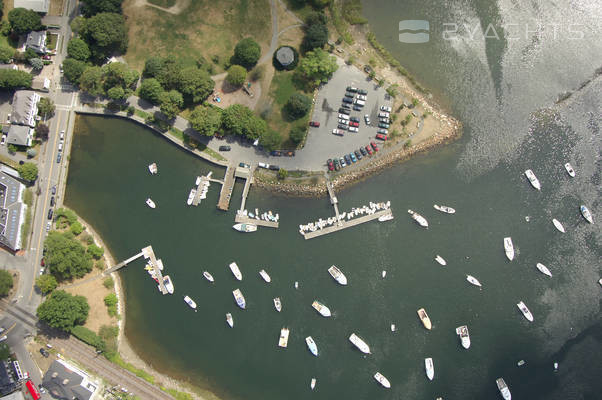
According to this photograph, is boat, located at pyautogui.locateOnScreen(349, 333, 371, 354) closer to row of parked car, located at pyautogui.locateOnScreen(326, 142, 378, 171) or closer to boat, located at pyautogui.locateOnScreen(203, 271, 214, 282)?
boat, located at pyautogui.locateOnScreen(203, 271, 214, 282)

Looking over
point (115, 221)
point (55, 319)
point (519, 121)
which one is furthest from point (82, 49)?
point (519, 121)

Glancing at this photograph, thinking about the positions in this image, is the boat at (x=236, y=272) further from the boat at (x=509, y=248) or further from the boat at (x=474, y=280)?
the boat at (x=509, y=248)

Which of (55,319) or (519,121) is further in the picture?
(519,121)

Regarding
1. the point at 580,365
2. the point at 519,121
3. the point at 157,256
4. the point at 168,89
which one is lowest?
the point at 157,256

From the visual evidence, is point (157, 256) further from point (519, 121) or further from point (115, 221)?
point (519, 121)

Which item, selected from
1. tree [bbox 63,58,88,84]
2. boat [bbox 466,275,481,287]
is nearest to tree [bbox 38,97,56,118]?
tree [bbox 63,58,88,84]

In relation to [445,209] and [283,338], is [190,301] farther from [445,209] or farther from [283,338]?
[445,209]

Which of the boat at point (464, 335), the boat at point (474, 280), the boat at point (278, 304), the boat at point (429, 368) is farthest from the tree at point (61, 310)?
the boat at point (474, 280)
